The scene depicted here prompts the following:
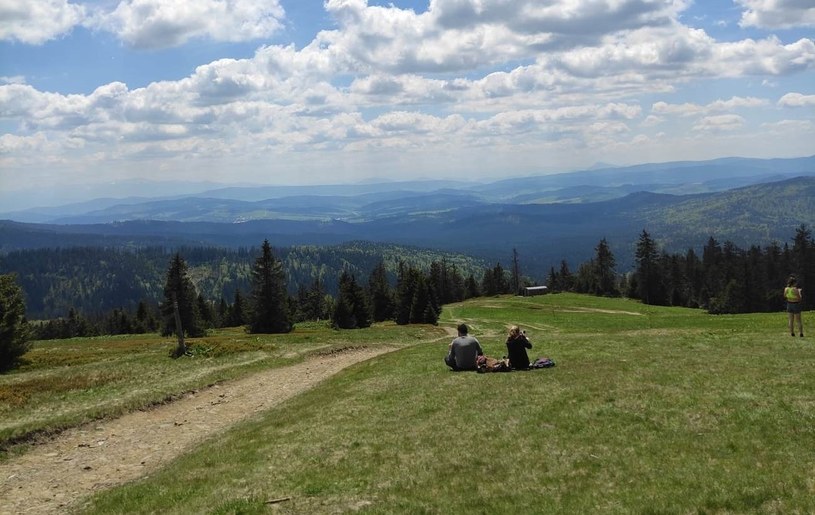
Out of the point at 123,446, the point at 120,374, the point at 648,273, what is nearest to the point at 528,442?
the point at 123,446

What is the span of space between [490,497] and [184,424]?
769 inches

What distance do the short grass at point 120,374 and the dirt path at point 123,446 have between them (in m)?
1.15

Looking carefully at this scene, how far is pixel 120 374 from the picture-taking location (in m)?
37.4

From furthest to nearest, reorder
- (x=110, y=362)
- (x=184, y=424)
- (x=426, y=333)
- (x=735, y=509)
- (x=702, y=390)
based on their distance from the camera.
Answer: (x=426, y=333)
(x=110, y=362)
(x=184, y=424)
(x=702, y=390)
(x=735, y=509)

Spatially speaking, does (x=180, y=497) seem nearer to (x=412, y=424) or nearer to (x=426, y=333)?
(x=412, y=424)

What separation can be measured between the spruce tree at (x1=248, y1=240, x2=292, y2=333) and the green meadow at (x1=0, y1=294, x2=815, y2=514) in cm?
5802

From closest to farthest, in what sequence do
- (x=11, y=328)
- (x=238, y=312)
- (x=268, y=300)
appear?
(x=11, y=328)
(x=268, y=300)
(x=238, y=312)

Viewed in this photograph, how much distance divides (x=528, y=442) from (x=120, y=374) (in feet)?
106

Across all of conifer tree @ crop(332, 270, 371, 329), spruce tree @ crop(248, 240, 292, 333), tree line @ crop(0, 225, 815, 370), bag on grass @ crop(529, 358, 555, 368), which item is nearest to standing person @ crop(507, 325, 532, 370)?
bag on grass @ crop(529, 358, 555, 368)

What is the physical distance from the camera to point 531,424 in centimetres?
1581

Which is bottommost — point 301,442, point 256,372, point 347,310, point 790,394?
point 347,310

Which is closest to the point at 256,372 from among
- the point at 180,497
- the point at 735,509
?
the point at 180,497

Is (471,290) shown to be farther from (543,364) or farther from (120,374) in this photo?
(543,364)

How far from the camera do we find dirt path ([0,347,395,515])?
17.1m
